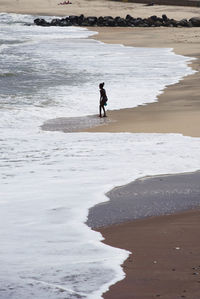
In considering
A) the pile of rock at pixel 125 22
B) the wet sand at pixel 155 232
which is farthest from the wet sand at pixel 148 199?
the pile of rock at pixel 125 22

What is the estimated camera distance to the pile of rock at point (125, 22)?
2483 inches

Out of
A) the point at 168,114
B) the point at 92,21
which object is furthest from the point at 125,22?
the point at 168,114

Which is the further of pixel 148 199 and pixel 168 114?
pixel 168 114

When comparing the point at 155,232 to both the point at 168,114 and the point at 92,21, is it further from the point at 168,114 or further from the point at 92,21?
the point at 92,21

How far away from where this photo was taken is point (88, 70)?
34312 millimetres

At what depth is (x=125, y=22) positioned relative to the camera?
66500 mm

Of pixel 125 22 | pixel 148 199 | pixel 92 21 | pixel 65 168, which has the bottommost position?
pixel 65 168

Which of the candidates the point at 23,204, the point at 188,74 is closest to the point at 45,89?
the point at 188,74

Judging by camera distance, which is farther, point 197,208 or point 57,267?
point 197,208

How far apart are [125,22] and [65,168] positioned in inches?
2108

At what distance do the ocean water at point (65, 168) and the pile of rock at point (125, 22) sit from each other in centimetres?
2911

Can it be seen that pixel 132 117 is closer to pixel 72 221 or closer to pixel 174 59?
pixel 72 221

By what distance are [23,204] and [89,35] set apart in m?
48.0

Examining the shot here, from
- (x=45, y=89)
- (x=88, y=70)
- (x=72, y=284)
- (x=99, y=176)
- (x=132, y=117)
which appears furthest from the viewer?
(x=88, y=70)
